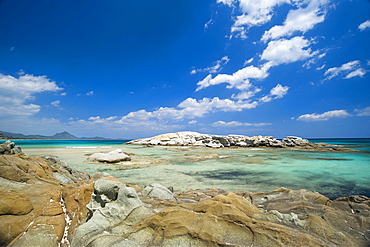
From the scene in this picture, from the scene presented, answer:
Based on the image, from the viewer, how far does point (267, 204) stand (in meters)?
6.12

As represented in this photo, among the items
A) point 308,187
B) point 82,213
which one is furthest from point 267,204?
point 308,187

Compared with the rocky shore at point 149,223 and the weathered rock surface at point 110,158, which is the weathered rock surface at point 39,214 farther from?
the weathered rock surface at point 110,158

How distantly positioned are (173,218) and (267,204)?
4.01 metres

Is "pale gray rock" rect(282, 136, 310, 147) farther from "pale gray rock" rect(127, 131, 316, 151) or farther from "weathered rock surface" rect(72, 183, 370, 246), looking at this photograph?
"weathered rock surface" rect(72, 183, 370, 246)

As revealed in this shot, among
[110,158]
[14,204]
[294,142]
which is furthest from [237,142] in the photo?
[14,204]

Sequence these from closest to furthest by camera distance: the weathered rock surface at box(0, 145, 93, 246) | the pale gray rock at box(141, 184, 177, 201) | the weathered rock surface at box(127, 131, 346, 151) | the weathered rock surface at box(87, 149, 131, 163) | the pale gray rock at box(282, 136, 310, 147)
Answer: the weathered rock surface at box(0, 145, 93, 246), the pale gray rock at box(141, 184, 177, 201), the weathered rock surface at box(87, 149, 131, 163), the pale gray rock at box(282, 136, 310, 147), the weathered rock surface at box(127, 131, 346, 151)

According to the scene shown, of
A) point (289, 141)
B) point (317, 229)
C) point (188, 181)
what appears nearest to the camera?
point (317, 229)

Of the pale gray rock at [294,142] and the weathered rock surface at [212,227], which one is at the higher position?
the pale gray rock at [294,142]

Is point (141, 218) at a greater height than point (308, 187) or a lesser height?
greater

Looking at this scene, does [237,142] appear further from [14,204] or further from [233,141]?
[14,204]

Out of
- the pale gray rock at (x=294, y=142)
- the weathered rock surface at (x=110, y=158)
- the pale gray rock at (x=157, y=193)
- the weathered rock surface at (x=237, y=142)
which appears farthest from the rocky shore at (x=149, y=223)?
the pale gray rock at (x=294, y=142)

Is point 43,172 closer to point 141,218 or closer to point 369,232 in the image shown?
point 141,218

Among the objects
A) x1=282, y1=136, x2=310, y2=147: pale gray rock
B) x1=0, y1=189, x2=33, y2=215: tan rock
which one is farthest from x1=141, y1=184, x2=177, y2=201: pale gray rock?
x1=282, y1=136, x2=310, y2=147: pale gray rock

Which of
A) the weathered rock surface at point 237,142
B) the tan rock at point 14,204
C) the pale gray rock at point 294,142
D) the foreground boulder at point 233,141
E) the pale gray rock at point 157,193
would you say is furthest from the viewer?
the foreground boulder at point 233,141
